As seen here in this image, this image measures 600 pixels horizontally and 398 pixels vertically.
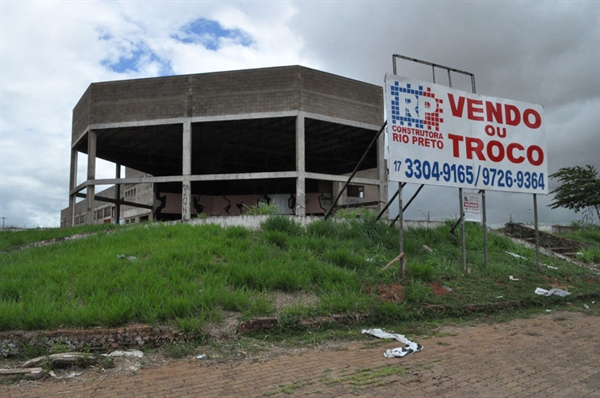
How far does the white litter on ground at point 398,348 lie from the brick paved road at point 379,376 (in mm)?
104

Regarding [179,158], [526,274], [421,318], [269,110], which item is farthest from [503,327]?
[179,158]

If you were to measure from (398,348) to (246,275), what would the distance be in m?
3.02

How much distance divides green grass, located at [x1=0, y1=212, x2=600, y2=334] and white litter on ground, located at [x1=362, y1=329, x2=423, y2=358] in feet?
1.79

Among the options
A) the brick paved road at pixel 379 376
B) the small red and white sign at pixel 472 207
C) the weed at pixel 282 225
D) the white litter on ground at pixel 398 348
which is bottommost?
the brick paved road at pixel 379 376

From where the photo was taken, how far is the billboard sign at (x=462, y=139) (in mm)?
9384

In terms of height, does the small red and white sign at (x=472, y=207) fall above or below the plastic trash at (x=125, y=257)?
above

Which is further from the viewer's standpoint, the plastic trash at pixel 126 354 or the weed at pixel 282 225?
the weed at pixel 282 225

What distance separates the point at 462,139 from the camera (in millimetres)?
10188

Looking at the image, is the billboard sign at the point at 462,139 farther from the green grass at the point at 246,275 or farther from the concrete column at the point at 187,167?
the concrete column at the point at 187,167

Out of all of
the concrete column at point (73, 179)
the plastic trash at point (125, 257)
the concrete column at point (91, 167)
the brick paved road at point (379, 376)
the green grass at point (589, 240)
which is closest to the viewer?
the brick paved road at point (379, 376)

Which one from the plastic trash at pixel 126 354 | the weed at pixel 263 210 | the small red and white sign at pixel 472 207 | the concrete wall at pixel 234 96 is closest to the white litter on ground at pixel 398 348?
the plastic trash at pixel 126 354

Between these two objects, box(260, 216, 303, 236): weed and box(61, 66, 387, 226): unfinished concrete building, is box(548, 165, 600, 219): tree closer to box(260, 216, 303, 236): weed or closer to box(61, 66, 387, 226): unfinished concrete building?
box(61, 66, 387, 226): unfinished concrete building

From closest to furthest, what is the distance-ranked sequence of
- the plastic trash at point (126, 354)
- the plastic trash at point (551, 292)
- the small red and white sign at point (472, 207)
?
the plastic trash at point (126, 354) → the plastic trash at point (551, 292) → the small red and white sign at point (472, 207)

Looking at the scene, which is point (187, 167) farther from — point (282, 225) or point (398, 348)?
point (398, 348)
